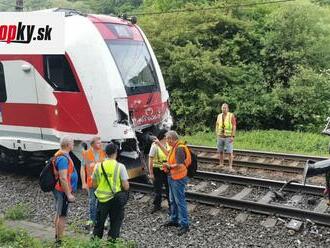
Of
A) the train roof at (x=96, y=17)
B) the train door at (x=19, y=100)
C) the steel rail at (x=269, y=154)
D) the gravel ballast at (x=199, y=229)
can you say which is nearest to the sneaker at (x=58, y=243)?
the gravel ballast at (x=199, y=229)

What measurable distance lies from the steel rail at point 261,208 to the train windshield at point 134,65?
2535 mm

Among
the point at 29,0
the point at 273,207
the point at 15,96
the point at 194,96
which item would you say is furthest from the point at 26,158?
the point at 29,0

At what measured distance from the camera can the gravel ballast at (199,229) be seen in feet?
24.1

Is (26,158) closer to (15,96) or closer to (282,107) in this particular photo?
(15,96)

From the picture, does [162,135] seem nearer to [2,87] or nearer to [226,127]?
[226,127]

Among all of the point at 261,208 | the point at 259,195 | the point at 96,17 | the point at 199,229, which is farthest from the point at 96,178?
the point at 96,17

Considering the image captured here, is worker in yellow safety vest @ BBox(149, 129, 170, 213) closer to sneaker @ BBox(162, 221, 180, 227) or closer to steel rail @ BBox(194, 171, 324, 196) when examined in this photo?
sneaker @ BBox(162, 221, 180, 227)

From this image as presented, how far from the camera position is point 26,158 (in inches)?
443

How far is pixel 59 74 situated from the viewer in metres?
9.99

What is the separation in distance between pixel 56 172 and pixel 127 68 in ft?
12.3

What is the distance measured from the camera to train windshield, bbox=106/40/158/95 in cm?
1008

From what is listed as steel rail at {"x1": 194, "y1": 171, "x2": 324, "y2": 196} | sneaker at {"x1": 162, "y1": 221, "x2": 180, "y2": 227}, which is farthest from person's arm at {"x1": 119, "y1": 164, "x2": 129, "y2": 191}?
steel rail at {"x1": 194, "y1": 171, "x2": 324, "y2": 196}

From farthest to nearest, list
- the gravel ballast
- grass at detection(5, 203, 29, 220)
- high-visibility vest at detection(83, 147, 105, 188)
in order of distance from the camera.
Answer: grass at detection(5, 203, 29, 220) < high-visibility vest at detection(83, 147, 105, 188) < the gravel ballast

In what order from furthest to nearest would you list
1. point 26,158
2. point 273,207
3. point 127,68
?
1. point 26,158
2. point 127,68
3. point 273,207
